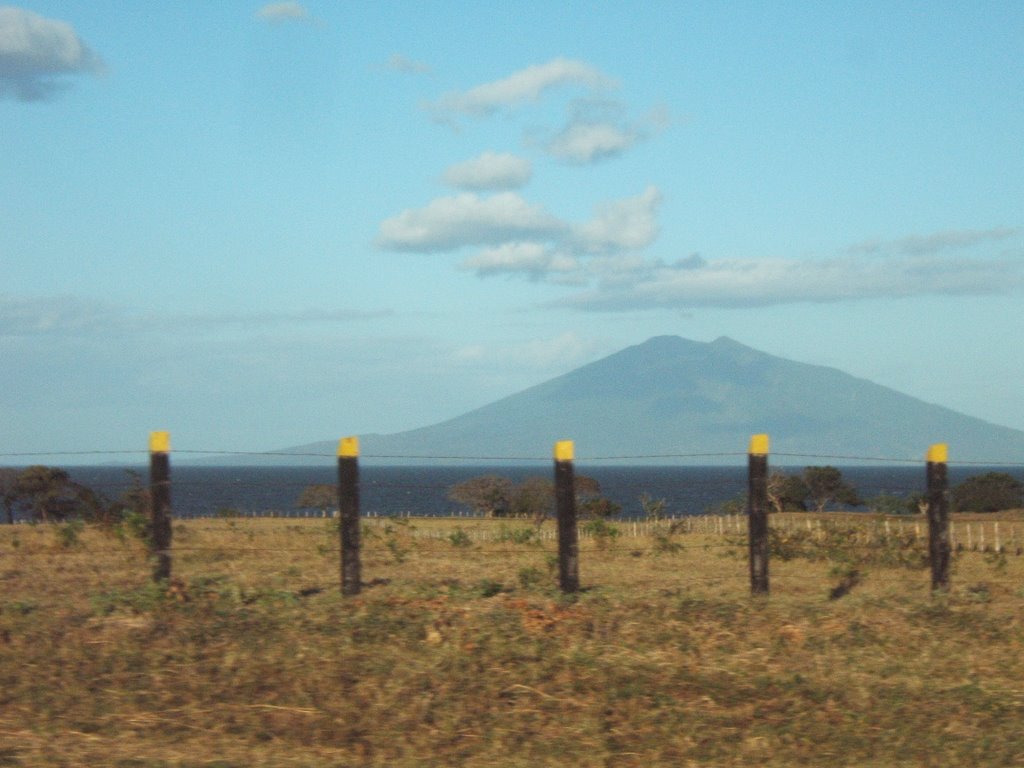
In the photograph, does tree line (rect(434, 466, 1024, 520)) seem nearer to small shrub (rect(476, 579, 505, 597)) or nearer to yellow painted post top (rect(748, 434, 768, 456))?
yellow painted post top (rect(748, 434, 768, 456))

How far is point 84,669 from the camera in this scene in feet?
30.6

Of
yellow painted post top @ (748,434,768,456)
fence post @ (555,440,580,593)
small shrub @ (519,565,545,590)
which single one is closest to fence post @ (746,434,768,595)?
yellow painted post top @ (748,434,768,456)

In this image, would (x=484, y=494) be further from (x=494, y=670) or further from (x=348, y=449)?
(x=494, y=670)

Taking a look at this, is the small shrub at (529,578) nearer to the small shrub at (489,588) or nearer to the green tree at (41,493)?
the small shrub at (489,588)

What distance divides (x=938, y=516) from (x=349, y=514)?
6.40 metres

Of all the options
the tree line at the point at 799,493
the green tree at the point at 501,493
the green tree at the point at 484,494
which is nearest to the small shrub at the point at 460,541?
the tree line at the point at 799,493

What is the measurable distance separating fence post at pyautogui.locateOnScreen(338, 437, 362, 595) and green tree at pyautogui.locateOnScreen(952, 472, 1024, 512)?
67.1 m

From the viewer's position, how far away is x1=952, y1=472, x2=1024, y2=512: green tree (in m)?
72.9

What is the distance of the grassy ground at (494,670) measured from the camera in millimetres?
8000

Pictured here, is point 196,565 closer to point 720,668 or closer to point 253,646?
point 253,646

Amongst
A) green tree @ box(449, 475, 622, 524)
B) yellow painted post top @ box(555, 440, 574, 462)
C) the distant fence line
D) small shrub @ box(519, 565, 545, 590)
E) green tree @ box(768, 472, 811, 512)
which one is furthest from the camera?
green tree @ box(449, 475, 622, 524)

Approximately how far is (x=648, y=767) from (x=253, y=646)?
3.80m

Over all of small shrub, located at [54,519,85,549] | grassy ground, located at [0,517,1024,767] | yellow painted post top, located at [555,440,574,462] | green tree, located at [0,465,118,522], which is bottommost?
green tree, located at [0,465,118,522]

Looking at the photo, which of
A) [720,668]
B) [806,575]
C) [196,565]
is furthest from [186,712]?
[806,575]
